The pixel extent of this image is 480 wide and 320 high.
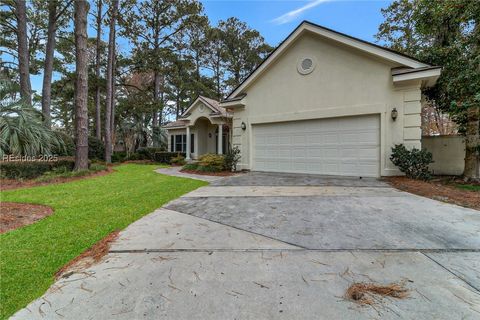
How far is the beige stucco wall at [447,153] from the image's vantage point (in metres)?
9.45

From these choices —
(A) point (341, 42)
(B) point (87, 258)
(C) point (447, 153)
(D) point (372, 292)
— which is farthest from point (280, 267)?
(C) point (447, 153)

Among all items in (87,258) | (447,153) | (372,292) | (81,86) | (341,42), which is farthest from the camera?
(81,86)

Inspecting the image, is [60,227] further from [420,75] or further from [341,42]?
[420,75]

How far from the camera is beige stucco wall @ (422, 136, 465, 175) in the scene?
9445 millimetres

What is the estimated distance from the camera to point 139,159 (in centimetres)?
2020

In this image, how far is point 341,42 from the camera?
8.59 meters

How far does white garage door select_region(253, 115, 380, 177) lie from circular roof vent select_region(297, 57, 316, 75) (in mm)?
1933

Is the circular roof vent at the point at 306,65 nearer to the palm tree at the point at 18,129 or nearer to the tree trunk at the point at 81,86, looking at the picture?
the tree trunk at the point at 81,86

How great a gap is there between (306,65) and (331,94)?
1564mm

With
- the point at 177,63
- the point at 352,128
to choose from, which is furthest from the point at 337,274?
the point at 177,63

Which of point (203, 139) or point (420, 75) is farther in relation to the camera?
point (203, 139)

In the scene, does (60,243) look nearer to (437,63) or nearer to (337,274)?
(337,274)

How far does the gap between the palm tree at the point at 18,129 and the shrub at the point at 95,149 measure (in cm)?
777

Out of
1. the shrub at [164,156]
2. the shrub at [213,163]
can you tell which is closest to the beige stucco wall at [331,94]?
the shrub at [213,163]
